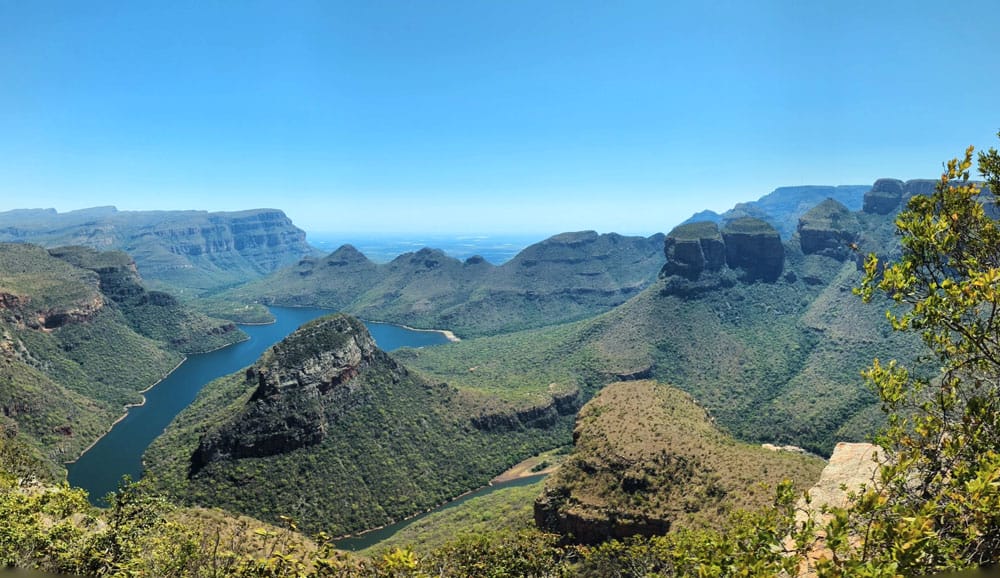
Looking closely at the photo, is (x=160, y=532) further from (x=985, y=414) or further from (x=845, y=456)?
(x=845, y=456)

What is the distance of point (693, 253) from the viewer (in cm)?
18800

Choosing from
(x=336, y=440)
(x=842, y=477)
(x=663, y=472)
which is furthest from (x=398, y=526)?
(x=842, y=477)

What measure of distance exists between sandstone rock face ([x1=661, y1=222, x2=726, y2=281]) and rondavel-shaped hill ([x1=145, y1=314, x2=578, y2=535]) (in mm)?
91977

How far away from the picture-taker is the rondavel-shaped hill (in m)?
83.4

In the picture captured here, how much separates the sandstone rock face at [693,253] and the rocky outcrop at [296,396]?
12448 centimetres

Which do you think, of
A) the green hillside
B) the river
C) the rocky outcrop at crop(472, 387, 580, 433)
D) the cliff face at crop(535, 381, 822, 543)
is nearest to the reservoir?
the green hillside

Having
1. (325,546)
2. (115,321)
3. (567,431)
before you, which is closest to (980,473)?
(325,546)

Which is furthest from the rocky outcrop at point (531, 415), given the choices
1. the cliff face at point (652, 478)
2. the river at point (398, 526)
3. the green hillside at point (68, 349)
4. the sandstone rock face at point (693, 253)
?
the green hillside at point (68, 349)

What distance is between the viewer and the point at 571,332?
19138cm

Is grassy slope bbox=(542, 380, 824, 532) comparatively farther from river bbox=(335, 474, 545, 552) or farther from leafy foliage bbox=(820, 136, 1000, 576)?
river bbox=(335, 474, 545, 552)

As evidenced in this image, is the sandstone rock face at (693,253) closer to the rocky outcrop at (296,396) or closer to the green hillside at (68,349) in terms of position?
the rocky outcrop at (296,396)

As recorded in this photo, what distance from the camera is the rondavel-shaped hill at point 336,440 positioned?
8338cm

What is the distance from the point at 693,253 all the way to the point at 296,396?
14652cm

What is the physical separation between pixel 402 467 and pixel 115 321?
452 ft
